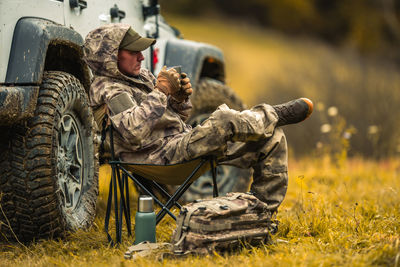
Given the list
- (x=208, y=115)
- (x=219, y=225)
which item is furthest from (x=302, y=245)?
(x=208, y=115)

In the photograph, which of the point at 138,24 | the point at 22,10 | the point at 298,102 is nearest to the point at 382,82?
the point at 138,24

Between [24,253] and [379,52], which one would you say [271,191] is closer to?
[24,253]

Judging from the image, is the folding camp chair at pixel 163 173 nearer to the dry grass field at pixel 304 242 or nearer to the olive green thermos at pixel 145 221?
the olive green thermos at pixel 145 221

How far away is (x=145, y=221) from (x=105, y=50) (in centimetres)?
95

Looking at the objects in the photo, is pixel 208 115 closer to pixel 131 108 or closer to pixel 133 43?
pixel 133 43

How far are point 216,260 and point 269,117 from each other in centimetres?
87

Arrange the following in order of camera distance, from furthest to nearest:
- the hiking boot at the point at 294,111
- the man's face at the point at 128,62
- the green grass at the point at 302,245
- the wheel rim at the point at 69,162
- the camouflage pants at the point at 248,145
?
the wheel rim at the point at 69,162
the man's face at the point at 128,62
the hiking boot at the point at 294,111
the camouflage pants at the point at 248,145
the green grass at the point at 302,245

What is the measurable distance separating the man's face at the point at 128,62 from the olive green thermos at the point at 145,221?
2.44ft

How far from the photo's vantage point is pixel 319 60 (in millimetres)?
11180

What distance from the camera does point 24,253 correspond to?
140 inches

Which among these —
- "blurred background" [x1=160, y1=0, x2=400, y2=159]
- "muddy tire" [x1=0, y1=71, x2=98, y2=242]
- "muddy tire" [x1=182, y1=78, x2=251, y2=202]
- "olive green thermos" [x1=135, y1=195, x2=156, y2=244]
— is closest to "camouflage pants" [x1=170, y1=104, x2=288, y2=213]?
"olive green thermos" [x1=135, y1=195, x2=156, y2=244]

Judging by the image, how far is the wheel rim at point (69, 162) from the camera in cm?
389

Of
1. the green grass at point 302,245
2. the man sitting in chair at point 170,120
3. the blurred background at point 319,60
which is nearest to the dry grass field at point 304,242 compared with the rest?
the green grass at point 302,245

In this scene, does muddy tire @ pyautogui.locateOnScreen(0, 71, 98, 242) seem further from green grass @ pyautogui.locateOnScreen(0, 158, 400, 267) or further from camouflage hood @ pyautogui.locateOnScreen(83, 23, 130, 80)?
camouflage hood @ pyautogui.locateOnScreen(83, 23, 130, 80)
